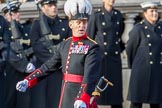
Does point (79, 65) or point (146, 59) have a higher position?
point (79, 65)

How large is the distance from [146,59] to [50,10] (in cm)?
161

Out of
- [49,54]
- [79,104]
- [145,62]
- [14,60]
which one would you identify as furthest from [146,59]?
[79,104]

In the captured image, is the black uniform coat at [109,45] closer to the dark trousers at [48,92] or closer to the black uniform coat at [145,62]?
the black uniform coat at [145,62]

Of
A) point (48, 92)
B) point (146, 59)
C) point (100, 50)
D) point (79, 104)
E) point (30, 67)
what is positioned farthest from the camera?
point (48, 92)

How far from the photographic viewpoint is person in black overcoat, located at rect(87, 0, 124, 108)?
10.6 m

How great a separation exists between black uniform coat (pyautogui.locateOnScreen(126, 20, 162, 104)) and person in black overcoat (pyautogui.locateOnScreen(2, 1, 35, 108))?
1.52m

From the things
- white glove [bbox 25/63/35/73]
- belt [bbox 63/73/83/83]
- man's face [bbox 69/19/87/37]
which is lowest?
white glove [bbox 25/63/35/73]

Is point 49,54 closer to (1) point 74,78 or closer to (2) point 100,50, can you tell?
(2) point 100,50

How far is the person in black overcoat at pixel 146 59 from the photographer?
1046 cm

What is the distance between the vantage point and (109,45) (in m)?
10.6

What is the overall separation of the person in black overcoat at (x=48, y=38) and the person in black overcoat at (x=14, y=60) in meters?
0.22

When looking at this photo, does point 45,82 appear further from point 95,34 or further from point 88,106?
point 88,106

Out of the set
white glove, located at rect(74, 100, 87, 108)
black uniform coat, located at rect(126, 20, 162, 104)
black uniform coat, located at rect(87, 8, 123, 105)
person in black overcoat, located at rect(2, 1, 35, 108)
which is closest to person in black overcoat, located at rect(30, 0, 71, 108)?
person in black overcoat, located at rect(2, 1, 35, 108)

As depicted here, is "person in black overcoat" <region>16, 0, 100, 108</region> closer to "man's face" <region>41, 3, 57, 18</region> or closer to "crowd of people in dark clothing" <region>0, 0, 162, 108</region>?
"crowd of people in dark clothing" <region>0, 0, 162, 108</region>
